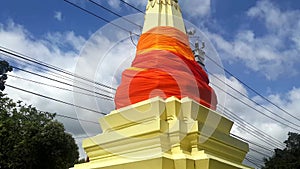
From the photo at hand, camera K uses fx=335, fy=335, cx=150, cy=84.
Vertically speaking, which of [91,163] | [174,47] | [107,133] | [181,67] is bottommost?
[91,163]

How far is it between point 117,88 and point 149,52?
44.1 inches

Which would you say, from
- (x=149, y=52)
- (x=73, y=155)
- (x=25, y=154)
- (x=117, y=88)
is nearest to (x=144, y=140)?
(x=117, y=88)

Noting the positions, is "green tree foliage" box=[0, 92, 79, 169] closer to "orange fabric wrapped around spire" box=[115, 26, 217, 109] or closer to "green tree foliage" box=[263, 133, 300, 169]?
"orange fabric wrapped around spire" box=[115, 26, 217, 109]

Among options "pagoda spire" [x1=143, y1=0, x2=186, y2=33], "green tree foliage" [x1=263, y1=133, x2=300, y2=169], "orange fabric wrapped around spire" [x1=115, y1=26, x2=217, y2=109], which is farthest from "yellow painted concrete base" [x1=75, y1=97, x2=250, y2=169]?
"green tree foliage" [x1=263, y1=133, x2=300, y2=169]

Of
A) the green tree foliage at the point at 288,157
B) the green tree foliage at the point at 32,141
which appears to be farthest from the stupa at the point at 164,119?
the green tree foliage at the point at 288,157

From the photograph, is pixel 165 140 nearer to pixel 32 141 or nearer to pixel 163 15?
pixel 163 15

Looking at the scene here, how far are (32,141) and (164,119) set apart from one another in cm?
1384

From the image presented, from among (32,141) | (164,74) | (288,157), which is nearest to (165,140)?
(164,74)

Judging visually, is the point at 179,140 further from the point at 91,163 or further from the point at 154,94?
the point at 91,163

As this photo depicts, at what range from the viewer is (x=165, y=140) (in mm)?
6133

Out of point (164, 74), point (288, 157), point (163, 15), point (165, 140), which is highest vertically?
point (163, 15)

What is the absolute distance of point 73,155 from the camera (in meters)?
21.2

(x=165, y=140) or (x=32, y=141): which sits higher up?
(x=32, y=141)

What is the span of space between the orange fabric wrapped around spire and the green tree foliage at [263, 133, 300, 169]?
20.2m
